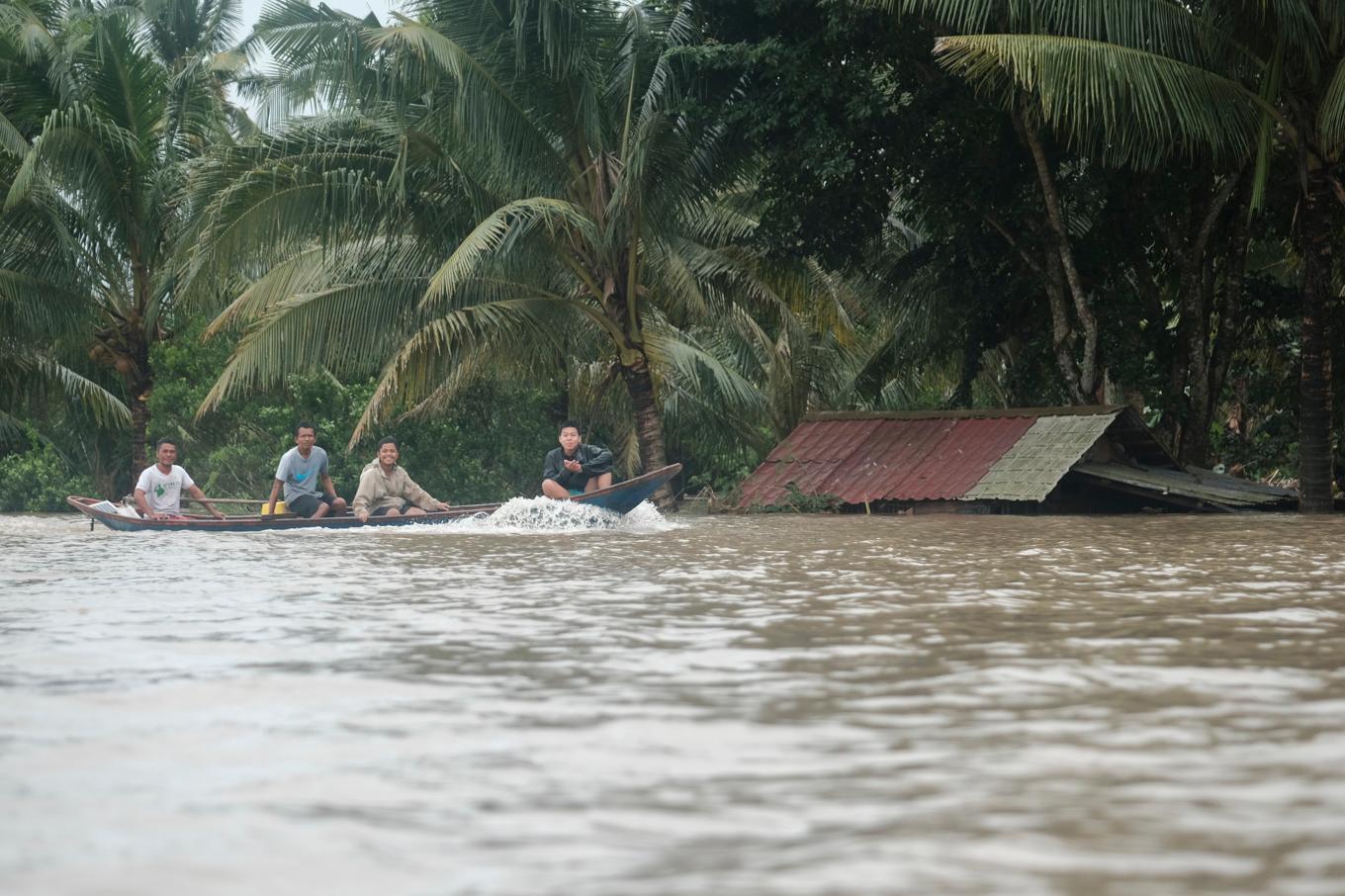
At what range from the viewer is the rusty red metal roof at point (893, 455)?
1806cm

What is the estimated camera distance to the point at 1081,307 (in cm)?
1933

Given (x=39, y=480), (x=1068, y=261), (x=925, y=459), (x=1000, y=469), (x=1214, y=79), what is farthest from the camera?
(x=39, y=480)

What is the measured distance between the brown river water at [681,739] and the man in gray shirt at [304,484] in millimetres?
7773

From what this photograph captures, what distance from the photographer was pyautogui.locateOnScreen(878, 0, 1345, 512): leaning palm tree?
47.7ft

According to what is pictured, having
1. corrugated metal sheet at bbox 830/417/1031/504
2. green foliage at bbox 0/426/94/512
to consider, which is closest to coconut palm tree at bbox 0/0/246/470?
green foliage at bbox 0/426/94/512

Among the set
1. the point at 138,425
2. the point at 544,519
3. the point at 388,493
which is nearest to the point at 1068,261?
the point at 544,519

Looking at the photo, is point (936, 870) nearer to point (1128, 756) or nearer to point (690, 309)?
point (1128, 756)

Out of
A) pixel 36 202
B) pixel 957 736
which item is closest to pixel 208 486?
pixel 36 202

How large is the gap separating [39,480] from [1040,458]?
1970cm

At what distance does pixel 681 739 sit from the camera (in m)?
3.80

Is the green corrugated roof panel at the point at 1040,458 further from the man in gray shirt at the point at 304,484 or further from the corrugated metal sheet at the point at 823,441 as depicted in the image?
the man in gray shirt at the point at 304,484

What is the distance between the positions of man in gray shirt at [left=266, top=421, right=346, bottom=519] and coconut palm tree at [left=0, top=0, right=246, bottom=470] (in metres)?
5.39

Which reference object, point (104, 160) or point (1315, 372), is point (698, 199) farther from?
point (104, 160)

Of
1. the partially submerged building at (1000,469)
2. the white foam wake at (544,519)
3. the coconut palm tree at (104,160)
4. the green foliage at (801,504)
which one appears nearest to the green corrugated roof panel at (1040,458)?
the partially submerged building at (1000,469)
